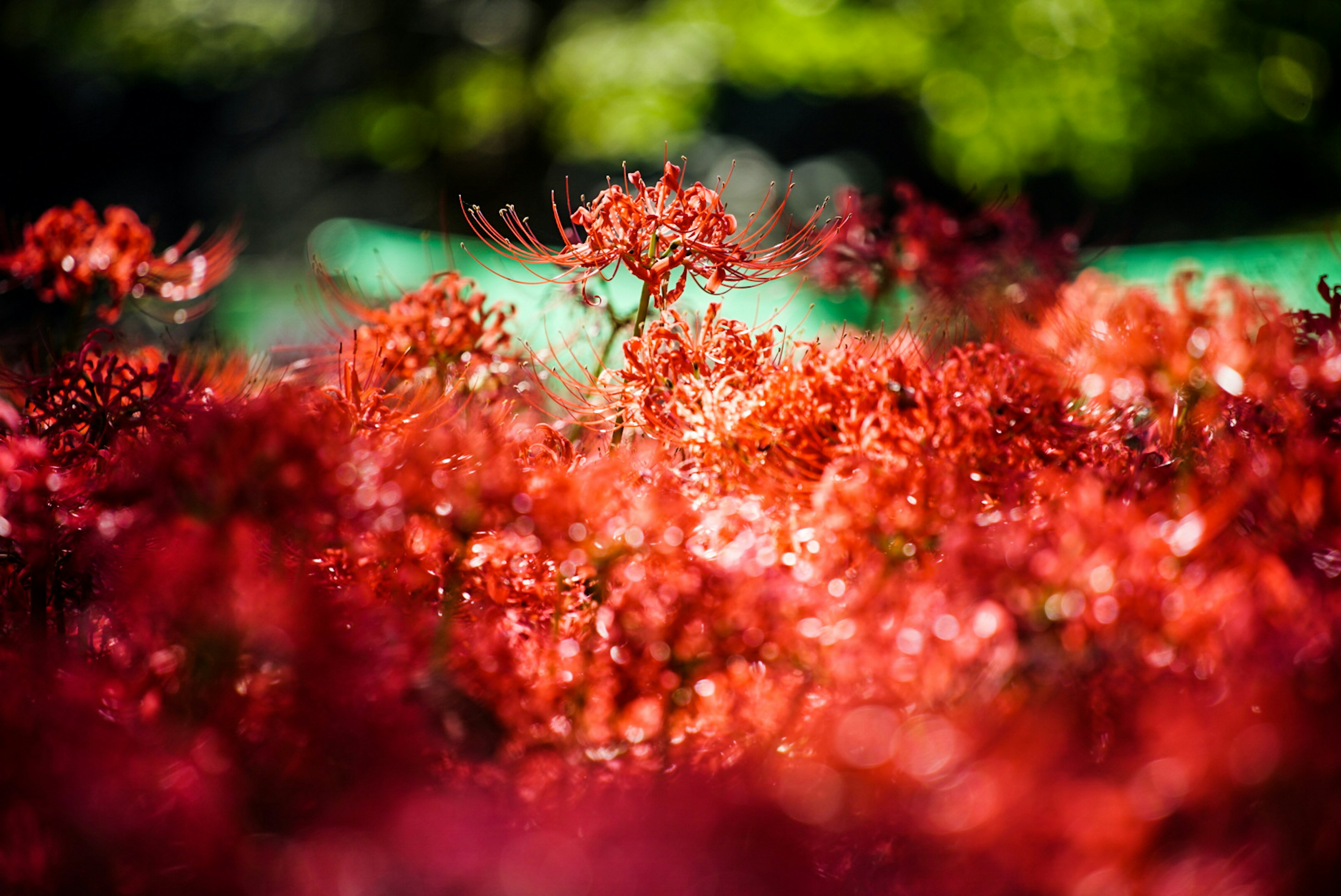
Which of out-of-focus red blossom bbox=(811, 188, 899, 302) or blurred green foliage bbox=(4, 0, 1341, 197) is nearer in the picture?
out-of-focus red blossom bbox=(811, 188, 899, 302)

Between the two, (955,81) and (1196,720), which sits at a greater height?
(955,81)

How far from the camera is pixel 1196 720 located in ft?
0.95

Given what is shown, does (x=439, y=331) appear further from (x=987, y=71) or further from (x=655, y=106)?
(x=987, y=71)

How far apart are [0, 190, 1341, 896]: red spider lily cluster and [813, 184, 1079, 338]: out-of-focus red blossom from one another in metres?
0.27

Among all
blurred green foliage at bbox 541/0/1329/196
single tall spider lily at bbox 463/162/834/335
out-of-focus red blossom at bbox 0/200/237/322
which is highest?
blurred green foliage at bbox 541/0/1329/196

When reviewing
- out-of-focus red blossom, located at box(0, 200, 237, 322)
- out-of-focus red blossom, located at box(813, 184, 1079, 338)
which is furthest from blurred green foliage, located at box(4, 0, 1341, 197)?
out-of-focus red blossom, located at box(0, 200, 237, 322)

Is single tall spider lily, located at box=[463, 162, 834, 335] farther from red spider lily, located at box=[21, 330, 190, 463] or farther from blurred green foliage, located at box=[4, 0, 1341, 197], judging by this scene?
blurred green foliage, located at box=[4, 0, 1341, 197]

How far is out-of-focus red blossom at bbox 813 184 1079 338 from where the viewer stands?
0.83m

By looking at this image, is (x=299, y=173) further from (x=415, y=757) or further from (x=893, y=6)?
(x=415, y=757)

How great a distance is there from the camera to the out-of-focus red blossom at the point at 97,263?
0.68 m

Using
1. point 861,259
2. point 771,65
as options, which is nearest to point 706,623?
point 861,259

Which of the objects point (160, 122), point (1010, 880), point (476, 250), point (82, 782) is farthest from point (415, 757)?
point (160, 122)

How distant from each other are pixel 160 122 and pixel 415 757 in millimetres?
7087

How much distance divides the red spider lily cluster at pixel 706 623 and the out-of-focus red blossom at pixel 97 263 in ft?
0.42
